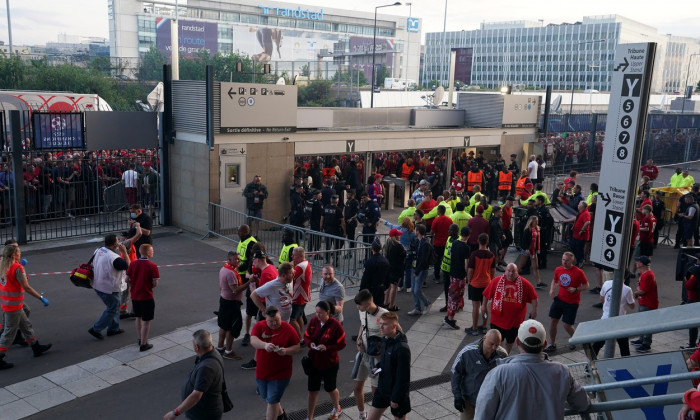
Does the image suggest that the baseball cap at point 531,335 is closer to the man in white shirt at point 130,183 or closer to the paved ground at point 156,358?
the paved ground at point 156,358

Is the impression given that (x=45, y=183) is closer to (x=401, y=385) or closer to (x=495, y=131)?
(x=401, y=385)

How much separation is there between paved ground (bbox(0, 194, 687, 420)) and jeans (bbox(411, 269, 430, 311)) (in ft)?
0.91

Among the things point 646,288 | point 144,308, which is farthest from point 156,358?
point 646,288

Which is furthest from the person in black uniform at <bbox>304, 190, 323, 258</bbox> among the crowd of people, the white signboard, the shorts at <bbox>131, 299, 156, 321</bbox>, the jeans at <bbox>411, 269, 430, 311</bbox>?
the white signboard

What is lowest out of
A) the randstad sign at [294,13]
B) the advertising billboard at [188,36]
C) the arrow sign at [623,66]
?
the arrow sign at [623,66]

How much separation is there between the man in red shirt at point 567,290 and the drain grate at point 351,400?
210 centimetres

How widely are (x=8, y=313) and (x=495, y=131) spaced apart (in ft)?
73.0

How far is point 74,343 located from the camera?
993 centimetres

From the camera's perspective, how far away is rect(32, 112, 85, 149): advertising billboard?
16062 mm

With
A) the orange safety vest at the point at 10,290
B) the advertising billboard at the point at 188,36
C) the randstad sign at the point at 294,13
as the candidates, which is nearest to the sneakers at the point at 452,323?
the orange safety vest at the point at 10,290

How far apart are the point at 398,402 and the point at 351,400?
6.44 feet

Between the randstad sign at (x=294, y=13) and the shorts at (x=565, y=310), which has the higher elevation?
the randstad sign at (x=294, y=13)

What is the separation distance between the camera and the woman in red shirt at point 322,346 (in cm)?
704

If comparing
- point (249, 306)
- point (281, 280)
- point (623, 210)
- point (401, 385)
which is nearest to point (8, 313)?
point (249, 306)
